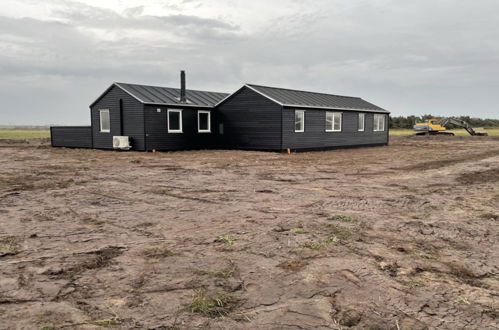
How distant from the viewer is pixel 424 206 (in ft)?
26.6

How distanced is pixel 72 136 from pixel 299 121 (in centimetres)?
1543

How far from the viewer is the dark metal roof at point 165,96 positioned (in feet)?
78.0

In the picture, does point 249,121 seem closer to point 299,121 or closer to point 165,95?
point 299,121

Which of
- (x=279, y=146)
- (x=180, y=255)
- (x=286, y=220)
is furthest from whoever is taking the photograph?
(x=279, y=146)

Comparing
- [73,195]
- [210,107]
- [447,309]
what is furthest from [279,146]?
[447,309]

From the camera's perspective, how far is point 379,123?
32.8 meters

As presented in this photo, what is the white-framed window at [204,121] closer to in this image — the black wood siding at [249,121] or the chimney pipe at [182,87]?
the black wood siding at [249,121]

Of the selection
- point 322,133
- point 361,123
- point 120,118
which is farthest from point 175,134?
point 361,123

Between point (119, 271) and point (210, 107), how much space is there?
72.6 feet

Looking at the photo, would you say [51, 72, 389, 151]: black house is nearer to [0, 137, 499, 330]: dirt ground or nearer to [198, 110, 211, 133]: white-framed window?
[198, 110, 211, 133]: white-framed window

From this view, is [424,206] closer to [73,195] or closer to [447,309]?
[447,309]

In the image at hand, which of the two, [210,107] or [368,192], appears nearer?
[368,192]

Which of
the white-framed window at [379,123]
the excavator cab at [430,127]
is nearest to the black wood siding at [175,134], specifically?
the white-framed window at [379,123]

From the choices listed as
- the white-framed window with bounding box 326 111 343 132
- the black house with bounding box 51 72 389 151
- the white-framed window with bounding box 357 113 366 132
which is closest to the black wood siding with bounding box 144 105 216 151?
the black house with bounding box 51 72 389 151
